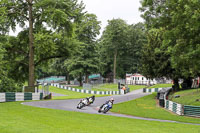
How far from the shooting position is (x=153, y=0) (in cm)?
2011

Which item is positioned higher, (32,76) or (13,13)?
(13,13)

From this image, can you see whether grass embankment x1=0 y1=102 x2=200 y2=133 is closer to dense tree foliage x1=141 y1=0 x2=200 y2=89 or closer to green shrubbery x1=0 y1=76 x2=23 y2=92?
dense tree foliage x1=141 y1=0 x2=200 y2=89

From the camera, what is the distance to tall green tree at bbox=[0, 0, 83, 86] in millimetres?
23906

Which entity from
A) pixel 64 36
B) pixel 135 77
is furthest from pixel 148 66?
pixel 135 77

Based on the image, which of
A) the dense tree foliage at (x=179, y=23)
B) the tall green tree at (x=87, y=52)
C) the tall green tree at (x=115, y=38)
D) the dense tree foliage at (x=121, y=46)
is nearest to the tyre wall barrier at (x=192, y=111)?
the dense tree foliage at (x=179, y=23)

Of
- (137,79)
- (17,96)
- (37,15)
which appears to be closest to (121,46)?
(137,79)

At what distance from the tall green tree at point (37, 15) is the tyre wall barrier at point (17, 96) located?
1.90 m

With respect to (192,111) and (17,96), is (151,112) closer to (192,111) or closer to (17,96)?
(192,111)

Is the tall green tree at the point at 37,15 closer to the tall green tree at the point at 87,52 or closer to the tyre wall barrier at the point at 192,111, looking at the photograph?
the tyre wall barrier at the point at 192,111

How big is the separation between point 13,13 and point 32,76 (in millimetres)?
6700

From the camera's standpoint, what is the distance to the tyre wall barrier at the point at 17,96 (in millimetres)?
21608

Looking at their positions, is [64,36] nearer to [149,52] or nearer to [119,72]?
[149,52]

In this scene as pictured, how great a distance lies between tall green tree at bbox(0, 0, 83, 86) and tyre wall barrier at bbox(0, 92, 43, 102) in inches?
74.7

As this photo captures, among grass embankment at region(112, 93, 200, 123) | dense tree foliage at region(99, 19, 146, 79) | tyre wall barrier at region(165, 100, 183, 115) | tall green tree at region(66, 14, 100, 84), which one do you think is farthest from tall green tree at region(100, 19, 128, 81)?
tyre wall barrier at region(165, 100, 183, 115)
